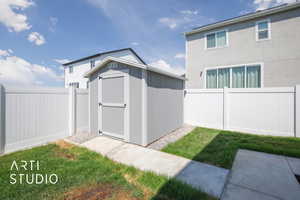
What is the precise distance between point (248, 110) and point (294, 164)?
2893 mm

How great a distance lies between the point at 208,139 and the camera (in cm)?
485

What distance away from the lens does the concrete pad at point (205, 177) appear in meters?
2.29

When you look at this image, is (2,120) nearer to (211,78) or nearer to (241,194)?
(241,194)

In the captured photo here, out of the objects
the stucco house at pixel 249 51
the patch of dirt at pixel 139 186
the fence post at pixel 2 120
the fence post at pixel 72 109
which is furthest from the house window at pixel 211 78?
the fence post at pixel 2 120

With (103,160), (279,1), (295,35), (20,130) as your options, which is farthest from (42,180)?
(279,1)

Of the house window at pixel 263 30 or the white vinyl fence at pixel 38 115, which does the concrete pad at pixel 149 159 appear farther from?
the house window at pixel 263 30

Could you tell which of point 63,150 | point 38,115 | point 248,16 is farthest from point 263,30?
point 38,115

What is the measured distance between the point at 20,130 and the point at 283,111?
925 centimetres

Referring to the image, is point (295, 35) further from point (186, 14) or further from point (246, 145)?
point (246, 145)

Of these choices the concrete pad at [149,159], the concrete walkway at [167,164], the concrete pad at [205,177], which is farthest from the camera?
the concrete pad at [149,159]

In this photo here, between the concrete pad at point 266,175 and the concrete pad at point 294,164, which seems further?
the concrete pad at point 294,164

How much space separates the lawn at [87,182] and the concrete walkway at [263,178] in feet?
2.27

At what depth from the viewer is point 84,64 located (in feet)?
54.7

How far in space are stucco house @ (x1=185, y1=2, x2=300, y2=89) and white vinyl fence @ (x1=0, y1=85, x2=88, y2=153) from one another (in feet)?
24.0
